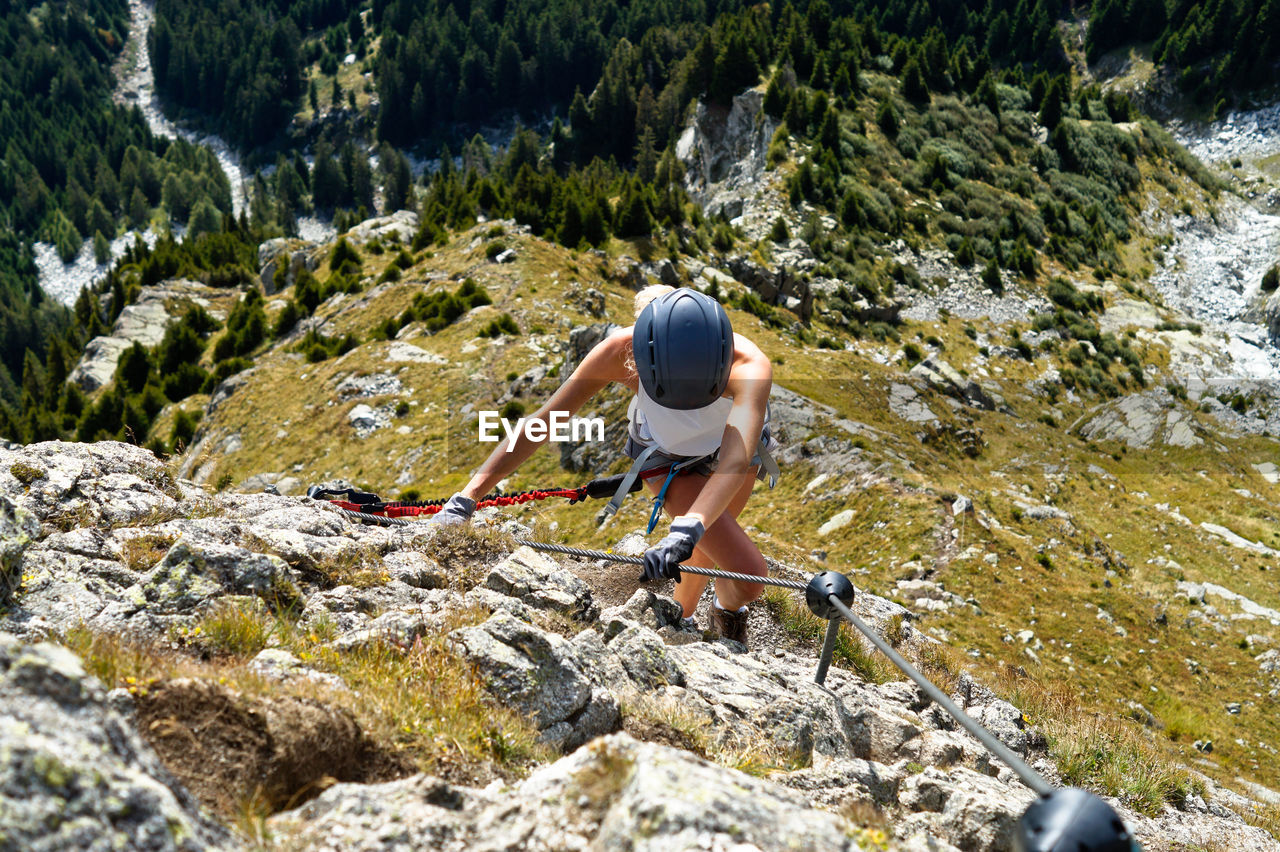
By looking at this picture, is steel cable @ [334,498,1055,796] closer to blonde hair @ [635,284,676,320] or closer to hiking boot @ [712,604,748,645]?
hiking boot @ [712,604,748,645]

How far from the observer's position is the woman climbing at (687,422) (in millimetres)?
4617

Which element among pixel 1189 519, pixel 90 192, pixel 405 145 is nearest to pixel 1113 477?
pixel 1189 519

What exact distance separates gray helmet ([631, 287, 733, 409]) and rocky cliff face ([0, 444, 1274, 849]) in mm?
1570

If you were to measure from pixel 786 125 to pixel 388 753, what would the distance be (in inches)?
2106

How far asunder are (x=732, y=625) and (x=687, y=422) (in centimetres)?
208

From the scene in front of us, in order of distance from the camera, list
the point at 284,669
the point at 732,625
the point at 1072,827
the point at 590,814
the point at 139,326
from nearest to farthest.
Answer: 1. the point at 1072,827
2. the point at 590,814
3. the point at 284,669
4. the point at 732,625
5. the point at 139,326

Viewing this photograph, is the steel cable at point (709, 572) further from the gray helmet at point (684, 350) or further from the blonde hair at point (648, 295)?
the blonde hair at point (648, 295)

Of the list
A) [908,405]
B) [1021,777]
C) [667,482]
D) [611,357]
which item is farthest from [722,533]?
[908,405]

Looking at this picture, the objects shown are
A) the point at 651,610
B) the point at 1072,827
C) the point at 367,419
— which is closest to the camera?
the point at 1072,827

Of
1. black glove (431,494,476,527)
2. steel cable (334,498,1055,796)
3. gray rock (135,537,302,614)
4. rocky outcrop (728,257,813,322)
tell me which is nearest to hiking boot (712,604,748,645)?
steel cable (334,498,1055,796)

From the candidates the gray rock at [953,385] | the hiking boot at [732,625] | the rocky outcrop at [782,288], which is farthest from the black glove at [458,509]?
the rocky outcrop at [782,288]

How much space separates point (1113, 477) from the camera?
74.4ft

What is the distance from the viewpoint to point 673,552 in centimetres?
427

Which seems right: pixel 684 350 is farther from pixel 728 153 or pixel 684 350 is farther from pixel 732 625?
pixel 728 153
